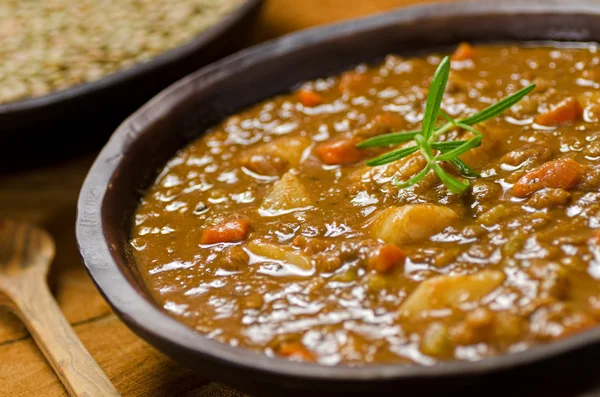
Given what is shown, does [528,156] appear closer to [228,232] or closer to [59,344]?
[228,232]

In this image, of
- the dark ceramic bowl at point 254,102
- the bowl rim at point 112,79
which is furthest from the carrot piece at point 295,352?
the bowl rim at point 112,79

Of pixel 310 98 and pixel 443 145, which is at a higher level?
pixel 443 145

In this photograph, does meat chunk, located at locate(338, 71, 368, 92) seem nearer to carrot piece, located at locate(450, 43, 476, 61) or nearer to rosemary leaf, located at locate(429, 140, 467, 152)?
carrot piece, located at locate(450, 43, 476, 61)

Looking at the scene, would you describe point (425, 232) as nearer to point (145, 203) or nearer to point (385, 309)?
point (385, 309)

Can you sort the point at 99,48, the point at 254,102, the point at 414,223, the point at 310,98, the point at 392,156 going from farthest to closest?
1. the point at 99,48
2. the point at 254,102
3. the point at 310,98
4. the point at 392,156
5. the point at 414,223

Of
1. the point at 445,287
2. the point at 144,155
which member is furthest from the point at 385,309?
the point at 144,155

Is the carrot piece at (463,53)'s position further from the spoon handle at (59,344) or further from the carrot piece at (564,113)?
the spoon handle at (59,344)

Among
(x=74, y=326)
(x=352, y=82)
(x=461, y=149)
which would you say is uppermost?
(x=461, y=149)

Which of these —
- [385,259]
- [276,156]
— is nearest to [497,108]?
[385,259]
